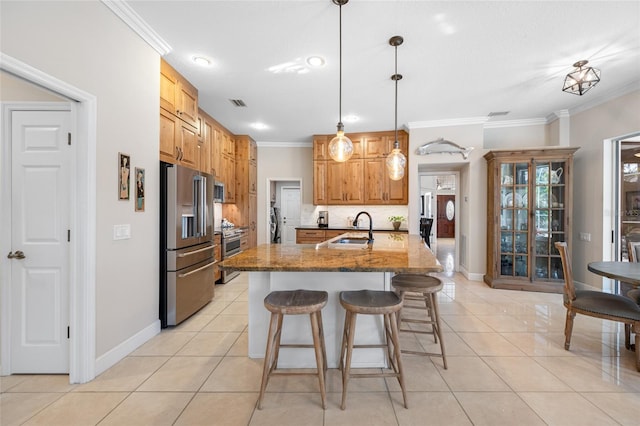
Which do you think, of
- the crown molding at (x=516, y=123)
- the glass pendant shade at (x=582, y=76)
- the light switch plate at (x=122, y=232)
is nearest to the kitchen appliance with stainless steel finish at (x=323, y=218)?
the crown molding at (x=516, y=123)

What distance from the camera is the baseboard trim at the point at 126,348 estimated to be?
2.09 metres

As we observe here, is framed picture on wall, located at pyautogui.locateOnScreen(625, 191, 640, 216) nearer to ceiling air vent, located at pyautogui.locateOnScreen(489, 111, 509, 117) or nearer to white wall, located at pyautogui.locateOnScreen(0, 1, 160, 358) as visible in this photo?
ceiling air vent, located at pyautogui.locateOnScreen(489, 111, 509, 117)

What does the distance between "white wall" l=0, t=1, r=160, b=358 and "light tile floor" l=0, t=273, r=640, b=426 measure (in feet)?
1.28

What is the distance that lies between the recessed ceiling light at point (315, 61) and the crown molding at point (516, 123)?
11.3 ft

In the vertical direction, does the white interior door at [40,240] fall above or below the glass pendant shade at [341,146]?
Result: below

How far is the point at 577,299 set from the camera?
2.48 metres

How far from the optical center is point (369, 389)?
1.89 metres

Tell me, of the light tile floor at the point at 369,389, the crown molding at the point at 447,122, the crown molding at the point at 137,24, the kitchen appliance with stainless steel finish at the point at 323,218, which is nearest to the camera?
the light tile floor at the point at 369,389

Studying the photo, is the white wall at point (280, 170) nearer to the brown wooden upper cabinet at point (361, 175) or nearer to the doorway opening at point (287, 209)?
the brown wooden upper cabinet at point (361, 175)

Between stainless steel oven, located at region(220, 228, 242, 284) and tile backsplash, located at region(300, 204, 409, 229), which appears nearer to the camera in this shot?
stainless steel oven, located at region(220, 228, 242, 284)

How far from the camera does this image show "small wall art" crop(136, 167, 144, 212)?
2.45 m

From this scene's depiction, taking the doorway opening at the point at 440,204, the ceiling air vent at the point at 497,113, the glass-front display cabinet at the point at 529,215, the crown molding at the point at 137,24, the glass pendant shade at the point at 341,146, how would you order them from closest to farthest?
the crown molding at the point at 137,24
the glass pendant shade at the point at 341,146
the glass-front display cabinet at the point at 529,215
the ceiling air vent at the point at 497,113
the doorway opening at the point at 440,204

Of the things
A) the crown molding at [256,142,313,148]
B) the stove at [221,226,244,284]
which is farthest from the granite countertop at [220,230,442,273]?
the crown molding at [256,142,313,148]

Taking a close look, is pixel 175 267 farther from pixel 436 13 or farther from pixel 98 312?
pixel 436 13
